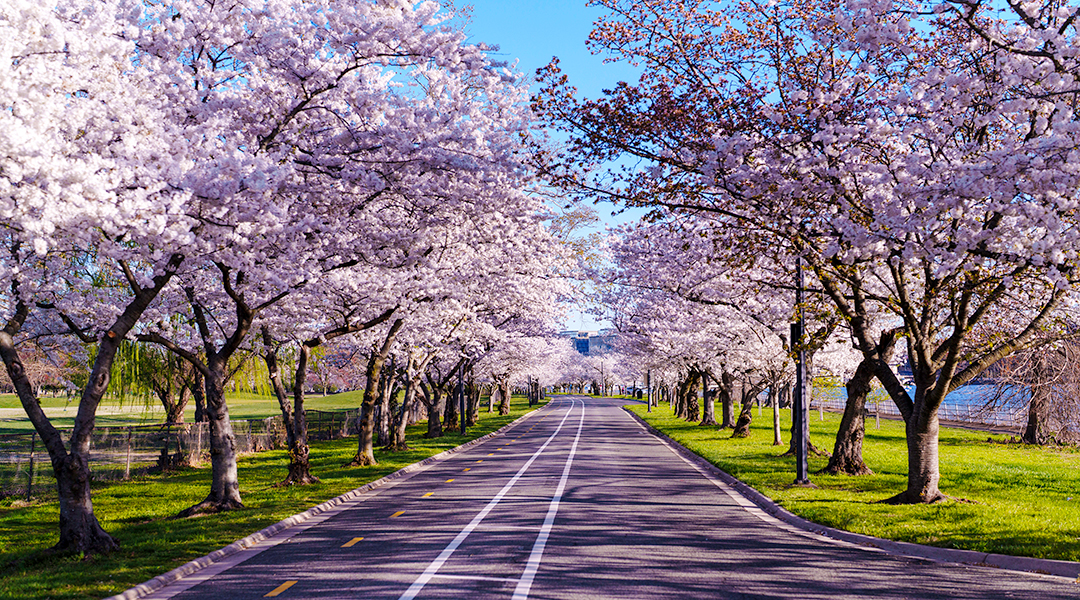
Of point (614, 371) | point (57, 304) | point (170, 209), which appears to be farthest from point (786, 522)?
point (614, 371)

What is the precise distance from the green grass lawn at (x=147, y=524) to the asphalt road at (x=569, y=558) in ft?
2.71

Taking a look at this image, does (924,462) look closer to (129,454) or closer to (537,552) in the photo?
A: (537,552)

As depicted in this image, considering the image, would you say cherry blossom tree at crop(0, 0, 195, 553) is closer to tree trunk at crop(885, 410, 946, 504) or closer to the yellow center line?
the yellow center line

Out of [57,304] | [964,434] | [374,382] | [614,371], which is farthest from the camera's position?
[614,371]

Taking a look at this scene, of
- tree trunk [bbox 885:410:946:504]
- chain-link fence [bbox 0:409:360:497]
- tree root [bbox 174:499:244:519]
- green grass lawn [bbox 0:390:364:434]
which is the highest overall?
tree trunk [bbox 885:410:946:504]

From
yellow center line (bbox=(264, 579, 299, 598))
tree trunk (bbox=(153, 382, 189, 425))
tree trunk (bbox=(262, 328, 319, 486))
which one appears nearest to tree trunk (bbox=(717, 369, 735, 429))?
tree trunk (bbox=(262, 328, 319, 486))

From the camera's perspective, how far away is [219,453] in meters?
16.1

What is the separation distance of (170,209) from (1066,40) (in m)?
10.8

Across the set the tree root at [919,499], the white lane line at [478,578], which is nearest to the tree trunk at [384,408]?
the tree root at [919,499]

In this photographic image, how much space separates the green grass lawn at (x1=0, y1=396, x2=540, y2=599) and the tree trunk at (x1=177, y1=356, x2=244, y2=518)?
1.75ft

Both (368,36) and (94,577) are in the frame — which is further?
(368,36)

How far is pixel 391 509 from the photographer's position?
50.7ft

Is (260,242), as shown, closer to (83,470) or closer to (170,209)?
(170,209)

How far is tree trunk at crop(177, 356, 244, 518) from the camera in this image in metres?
16.0
